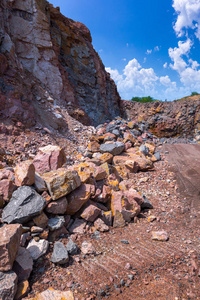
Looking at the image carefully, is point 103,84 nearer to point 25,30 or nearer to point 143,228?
point 25,30

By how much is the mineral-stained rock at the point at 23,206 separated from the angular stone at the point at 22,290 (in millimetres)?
836

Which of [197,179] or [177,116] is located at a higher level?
[177,116]

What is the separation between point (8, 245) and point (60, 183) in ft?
4.64

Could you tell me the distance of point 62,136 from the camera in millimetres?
8555

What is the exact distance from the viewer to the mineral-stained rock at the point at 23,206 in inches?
105

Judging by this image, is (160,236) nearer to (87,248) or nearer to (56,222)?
(87,248)

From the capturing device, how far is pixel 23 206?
9.00 ft

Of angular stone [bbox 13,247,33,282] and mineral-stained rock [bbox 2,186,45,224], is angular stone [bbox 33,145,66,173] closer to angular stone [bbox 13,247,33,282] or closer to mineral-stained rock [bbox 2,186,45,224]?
mineral-stained rock [bbox 2,186,45,224]

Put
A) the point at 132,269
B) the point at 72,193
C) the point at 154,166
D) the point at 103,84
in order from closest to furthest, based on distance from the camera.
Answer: the point at 132,269, the point at 72,193, the point at 154,166, the point at 103,84

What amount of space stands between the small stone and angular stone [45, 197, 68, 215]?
199cm

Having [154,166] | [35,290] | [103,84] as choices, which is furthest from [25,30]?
[35,290]

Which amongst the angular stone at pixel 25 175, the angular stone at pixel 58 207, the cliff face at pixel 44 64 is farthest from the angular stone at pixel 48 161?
the cliff face at pixel 44 64

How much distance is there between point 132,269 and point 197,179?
5.60 meters

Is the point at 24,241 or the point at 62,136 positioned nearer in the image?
the point at 24,241
